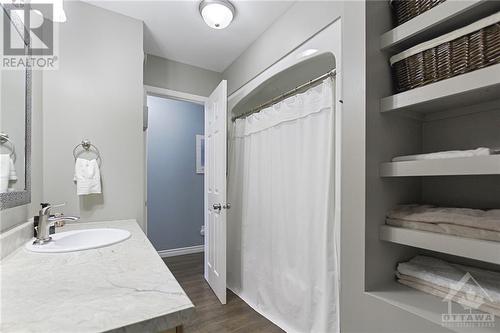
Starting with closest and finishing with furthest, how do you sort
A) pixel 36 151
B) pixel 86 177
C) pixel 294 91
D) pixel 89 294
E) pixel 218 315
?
pixel 89 294, pixel 36 151, pixel 86 177, pixel 294 91, pixel 218 315

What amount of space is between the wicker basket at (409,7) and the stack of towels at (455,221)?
789mm

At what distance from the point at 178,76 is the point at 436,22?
243 cm

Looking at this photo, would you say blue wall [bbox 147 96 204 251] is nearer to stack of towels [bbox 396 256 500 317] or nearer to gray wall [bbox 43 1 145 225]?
gray wall [bbox 43 1 145 225]

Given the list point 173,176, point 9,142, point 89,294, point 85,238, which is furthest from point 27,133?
point 173,176

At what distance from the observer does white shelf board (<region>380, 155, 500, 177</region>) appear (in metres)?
0.73

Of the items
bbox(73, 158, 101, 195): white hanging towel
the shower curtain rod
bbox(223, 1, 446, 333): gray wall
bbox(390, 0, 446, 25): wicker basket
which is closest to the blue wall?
the shower curtain rod

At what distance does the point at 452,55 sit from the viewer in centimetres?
85

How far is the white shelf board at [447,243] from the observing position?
2.37 ft

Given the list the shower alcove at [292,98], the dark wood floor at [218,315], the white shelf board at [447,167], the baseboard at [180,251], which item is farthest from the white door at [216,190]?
the white shelf board at [447,167]

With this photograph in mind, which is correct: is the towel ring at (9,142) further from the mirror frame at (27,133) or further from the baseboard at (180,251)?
the baseboard at (180,251)

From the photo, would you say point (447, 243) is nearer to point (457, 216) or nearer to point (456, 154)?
point (457, 216)

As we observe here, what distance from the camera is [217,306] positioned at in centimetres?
222

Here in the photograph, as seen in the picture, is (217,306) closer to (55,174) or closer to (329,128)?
(55,174)

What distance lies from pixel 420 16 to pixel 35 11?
219 cm
